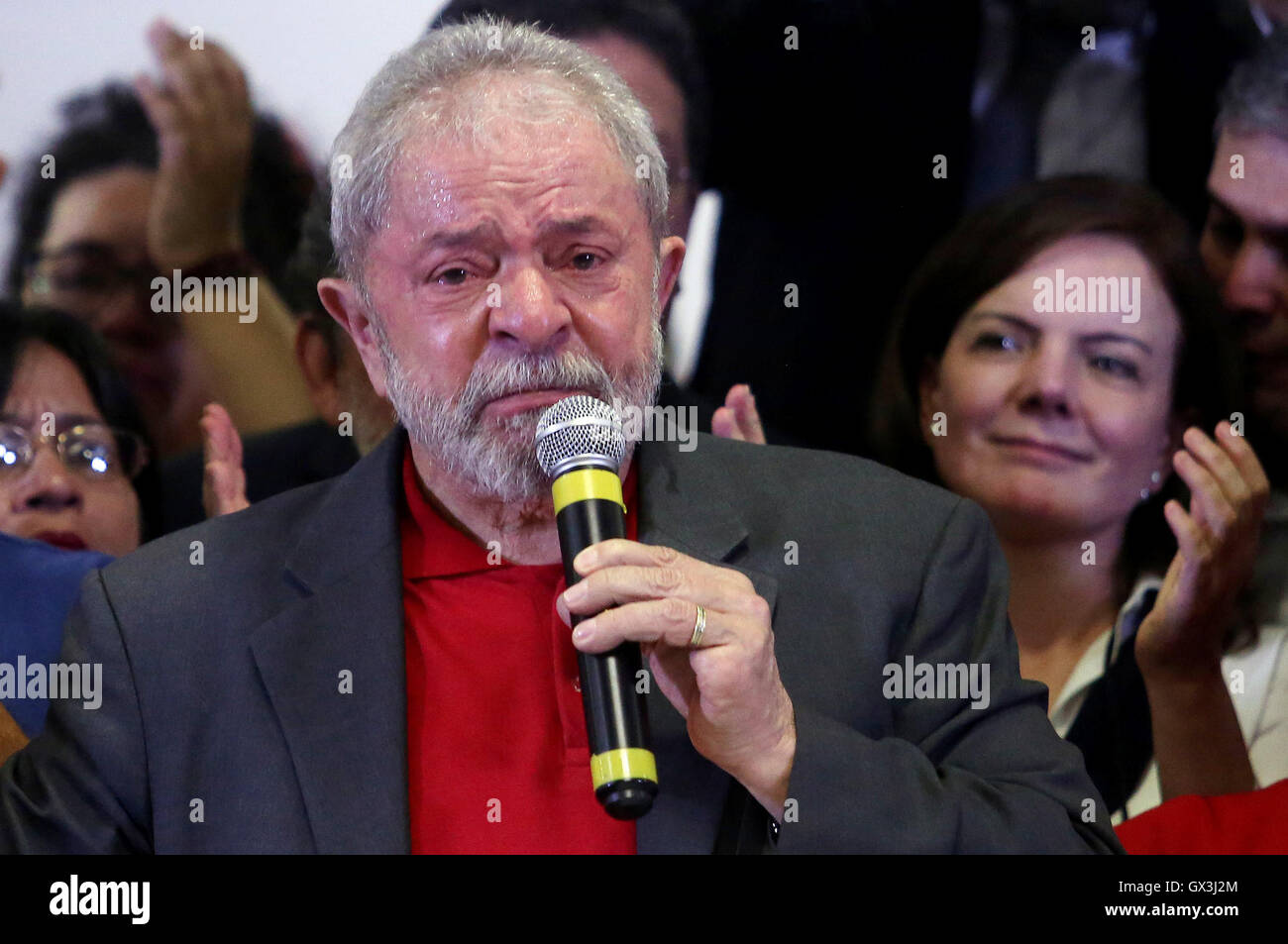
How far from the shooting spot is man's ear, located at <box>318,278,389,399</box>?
211 cm

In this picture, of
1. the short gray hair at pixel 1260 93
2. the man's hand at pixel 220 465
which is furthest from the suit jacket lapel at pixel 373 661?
the short gray hair at pixel 1260 93

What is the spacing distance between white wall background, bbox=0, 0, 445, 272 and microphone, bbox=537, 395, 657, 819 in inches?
54.9

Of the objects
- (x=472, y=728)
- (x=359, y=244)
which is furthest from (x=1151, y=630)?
(x=359, y=244)

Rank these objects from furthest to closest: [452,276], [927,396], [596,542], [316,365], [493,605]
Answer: [316,365] → [927,396] → [493,605] → [452,276] → [596,542]

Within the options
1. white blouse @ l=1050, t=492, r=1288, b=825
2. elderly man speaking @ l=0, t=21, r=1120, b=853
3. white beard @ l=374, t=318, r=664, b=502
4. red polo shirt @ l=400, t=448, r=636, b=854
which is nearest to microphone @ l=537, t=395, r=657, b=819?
white beard @ l=374, t=318, r=664, b=502

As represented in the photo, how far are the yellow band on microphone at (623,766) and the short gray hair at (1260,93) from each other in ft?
6.55

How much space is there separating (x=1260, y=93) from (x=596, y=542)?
1.93m

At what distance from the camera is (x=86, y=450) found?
2828mm

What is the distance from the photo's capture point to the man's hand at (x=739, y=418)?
2775 mm

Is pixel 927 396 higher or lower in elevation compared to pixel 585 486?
higher

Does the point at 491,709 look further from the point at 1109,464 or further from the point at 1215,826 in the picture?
Result: the point at 1109,464

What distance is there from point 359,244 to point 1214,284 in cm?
163

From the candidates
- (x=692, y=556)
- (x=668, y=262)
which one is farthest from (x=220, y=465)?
(x=692, y=556)
